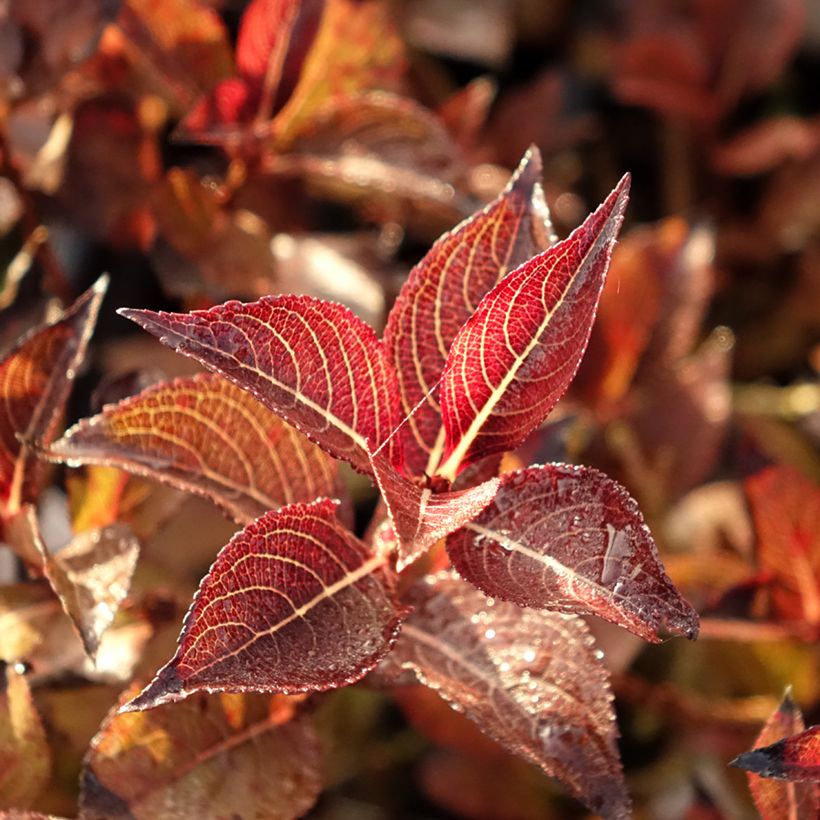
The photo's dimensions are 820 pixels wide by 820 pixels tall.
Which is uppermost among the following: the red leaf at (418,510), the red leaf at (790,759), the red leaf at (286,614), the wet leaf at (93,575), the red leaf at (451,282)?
the red leaf at (451,282)

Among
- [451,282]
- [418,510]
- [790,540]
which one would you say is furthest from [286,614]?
[790,540]

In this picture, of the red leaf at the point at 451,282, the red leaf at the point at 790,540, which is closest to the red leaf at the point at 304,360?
the red leaf at the point at 451,282

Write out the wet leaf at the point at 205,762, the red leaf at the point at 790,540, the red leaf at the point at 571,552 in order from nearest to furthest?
the red leaf at the point at 571,552 < the wet leaf at the point at 205,762 < the red leaf at the point at 790,540

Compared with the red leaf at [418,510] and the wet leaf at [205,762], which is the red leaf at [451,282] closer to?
the red leaf at [418,510]

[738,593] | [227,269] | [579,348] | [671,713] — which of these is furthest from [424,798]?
[579,348]

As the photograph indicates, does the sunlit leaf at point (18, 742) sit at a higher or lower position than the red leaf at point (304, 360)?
lower

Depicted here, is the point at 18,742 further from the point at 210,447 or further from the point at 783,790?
the point at 783,790
